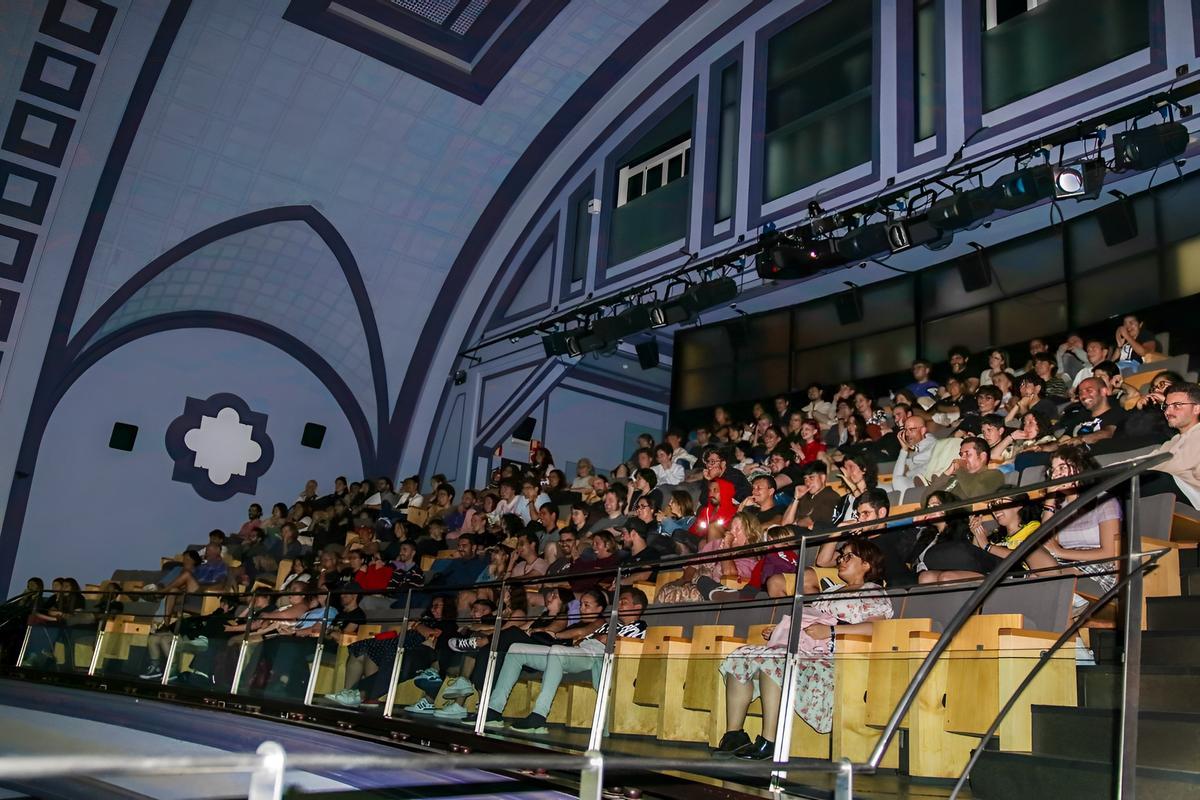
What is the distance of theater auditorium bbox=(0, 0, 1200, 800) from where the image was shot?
3.64 m

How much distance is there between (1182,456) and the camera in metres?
4.65

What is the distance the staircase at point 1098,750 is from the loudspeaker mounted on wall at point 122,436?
1229cm

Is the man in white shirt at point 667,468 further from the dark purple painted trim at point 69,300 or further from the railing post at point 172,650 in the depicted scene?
the dark purple painted trim at point 69,300

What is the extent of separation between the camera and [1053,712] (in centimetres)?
320

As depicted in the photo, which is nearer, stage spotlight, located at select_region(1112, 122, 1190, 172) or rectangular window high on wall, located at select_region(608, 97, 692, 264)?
stage spotlight, located at select_region(1112, 122, 1190, 172)

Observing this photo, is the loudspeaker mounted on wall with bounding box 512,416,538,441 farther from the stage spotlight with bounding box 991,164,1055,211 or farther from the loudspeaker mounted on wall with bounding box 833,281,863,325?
the stage spotlight with bounding box 991,164,1055,211

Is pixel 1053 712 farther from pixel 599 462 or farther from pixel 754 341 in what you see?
pixel 599 462

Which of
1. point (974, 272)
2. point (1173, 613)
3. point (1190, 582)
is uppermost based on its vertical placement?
point (974, 272)

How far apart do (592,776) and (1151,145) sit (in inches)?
266

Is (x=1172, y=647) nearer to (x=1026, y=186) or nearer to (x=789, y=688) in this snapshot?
(x=789, y=688)

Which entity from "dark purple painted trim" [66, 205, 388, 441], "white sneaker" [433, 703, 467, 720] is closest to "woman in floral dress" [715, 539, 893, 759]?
"white sneaker" [433, 703, 467, 720]

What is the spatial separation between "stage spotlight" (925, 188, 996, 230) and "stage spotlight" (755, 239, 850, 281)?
963 millimetres

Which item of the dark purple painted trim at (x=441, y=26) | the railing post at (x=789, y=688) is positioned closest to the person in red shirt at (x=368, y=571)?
the railing post at (x=789, y=688)

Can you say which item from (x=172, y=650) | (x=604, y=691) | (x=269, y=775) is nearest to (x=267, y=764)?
(x=269, y=775)
